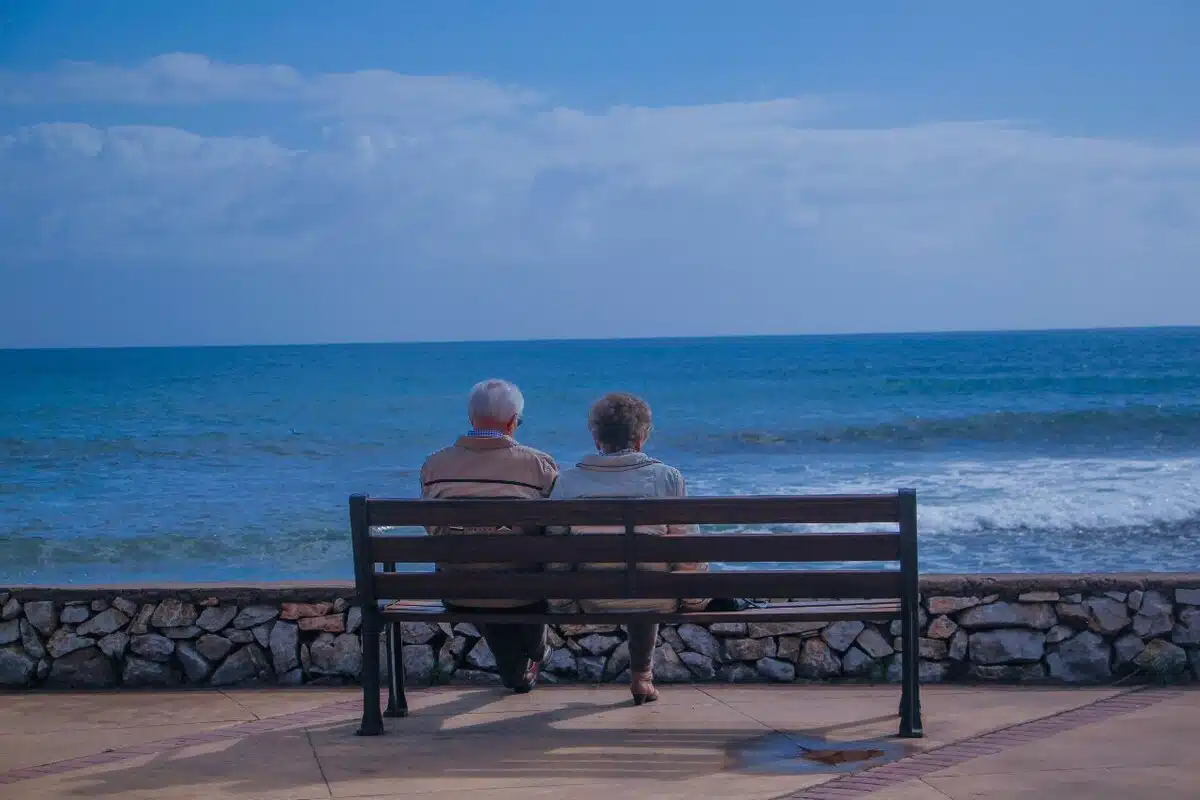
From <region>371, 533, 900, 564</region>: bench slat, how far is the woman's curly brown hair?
495mm

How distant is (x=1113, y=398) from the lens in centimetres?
4341

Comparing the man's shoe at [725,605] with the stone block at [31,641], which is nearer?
the man's shoe at [725,605]

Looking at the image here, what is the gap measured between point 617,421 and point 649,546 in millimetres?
574

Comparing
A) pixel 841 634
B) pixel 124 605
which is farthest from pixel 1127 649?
pixel 124 605

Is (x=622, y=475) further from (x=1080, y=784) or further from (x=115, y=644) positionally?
(x=115, y=644)

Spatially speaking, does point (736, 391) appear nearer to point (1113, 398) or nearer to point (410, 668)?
point (1113, 398)

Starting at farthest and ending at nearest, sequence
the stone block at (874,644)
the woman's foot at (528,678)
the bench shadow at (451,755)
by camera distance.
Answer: the stone block at (874,644), the woman's foot at (528,678), the bench shadow at (451,755)

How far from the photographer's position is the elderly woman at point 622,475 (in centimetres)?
500


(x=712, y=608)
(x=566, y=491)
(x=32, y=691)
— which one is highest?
(x=566, y=491)

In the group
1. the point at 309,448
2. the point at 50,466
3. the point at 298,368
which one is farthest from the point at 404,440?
the point at 298,368

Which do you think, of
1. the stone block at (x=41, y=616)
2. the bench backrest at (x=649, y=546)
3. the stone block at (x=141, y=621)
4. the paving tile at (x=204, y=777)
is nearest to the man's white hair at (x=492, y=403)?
the bench backrest at (x=649, y=546)

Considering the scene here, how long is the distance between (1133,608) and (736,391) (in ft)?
151

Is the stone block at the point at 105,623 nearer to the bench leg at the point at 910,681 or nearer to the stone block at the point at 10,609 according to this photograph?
the stone block at the point at 10,609

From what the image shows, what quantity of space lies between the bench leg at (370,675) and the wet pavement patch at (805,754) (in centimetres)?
128
